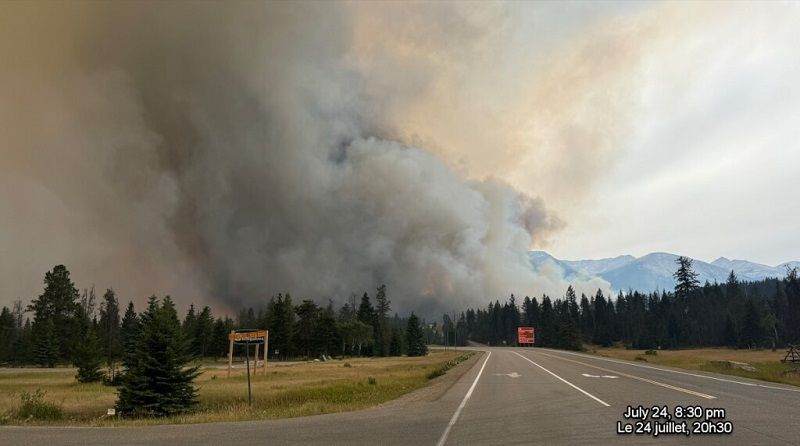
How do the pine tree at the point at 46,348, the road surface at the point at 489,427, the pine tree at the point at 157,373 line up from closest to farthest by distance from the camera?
1. the road surface at the point at 489,427
2. the pine tree at the point at 157,373
3. the pine tree at the point at 46,348

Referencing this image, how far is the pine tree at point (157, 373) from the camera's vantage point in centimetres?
2377

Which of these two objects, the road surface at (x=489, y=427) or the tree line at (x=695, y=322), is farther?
the tree line at (x=695, y=322)

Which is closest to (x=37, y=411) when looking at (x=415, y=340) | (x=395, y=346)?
(x=395, y=346)

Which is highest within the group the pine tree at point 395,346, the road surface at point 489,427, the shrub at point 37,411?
the road surface at point 489,427

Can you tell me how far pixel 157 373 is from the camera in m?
24.5

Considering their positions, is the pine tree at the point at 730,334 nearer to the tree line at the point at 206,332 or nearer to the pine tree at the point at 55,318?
the tree line at the point at 206,332

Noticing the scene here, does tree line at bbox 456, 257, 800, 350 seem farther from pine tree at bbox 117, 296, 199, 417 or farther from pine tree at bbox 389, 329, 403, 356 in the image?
pine tree at bbox 117, 296, 199, 417

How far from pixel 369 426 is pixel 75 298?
121m

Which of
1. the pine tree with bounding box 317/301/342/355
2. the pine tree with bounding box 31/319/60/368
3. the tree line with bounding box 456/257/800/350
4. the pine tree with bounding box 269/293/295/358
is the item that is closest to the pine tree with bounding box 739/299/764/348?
the tree line with bounding box 456/257/800/350

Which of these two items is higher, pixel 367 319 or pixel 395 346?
pixel 367 319

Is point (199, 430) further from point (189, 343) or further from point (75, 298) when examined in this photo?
point (75, 298)

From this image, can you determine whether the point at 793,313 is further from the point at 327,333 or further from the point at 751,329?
the point at 327,333

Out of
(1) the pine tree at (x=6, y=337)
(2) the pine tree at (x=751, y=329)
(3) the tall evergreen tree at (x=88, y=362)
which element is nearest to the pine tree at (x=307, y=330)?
(1) the pine tree at (x=6, y=337)

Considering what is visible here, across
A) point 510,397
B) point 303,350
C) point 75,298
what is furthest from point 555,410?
point 75,298
